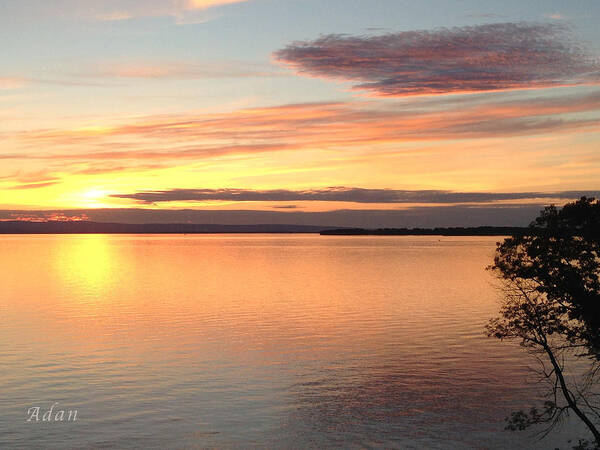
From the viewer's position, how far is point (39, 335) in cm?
5569

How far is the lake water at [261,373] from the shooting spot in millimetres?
30469

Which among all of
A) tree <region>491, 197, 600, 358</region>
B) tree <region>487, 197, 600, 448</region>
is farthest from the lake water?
tree <region>491, 197, 600, 358</region>

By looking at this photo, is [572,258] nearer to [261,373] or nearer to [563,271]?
[563,271]

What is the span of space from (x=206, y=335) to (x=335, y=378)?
→ 759 inches

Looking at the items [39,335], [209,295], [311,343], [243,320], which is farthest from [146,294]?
[311,343]

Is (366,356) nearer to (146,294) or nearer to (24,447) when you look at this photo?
(24,447)

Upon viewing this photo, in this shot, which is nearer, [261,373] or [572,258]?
[572,258]

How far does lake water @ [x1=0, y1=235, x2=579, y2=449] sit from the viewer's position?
30.5 meters

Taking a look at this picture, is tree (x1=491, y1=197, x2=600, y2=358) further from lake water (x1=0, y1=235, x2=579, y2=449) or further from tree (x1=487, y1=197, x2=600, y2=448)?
lake water (x1=0, y1=235, x2=579, y2=449)

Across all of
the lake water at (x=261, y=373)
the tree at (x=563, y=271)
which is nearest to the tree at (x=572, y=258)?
the tree at (x=563, y=271)

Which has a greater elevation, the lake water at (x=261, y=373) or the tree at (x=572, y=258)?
the tree at (x=572, y=258)

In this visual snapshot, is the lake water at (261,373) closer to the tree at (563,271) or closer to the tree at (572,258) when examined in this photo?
the tree at (563,271)

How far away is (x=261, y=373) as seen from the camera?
4206 cm

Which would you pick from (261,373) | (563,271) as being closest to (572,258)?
(563,271)
